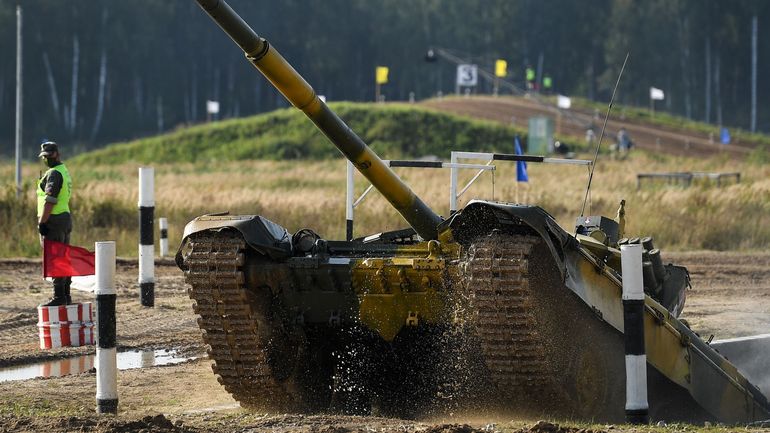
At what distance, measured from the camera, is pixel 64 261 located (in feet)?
45.6

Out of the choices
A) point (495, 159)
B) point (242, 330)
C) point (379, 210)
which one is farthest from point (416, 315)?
point (379, 210)

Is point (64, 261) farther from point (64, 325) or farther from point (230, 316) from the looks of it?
point (230, 316)

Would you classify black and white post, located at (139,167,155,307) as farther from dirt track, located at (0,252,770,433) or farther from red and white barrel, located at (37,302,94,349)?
red and white barrel, located at (37,302,94,349)

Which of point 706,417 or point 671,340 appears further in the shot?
point 706,417

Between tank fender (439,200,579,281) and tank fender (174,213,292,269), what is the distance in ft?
3.75

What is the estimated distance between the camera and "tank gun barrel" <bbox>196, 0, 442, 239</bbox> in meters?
9.25

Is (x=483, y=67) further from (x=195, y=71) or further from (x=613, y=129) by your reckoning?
(x=613, y=129)

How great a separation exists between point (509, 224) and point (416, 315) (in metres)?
1.06

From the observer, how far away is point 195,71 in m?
90.2

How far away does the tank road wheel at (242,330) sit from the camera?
9.63 meters

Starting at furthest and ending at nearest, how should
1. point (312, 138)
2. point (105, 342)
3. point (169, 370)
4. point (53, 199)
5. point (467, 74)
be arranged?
point (467, 74), point (312, 138), point (53, 199), point (169, 370), point (105, 342)

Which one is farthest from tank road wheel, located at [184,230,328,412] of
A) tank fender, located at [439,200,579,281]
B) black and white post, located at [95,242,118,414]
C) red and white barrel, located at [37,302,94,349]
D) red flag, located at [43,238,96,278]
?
red flag, located at [43,238,96,278]

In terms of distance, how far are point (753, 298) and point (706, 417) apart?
312 inches

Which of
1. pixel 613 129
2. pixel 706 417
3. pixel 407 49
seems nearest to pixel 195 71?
pixel 407 49
